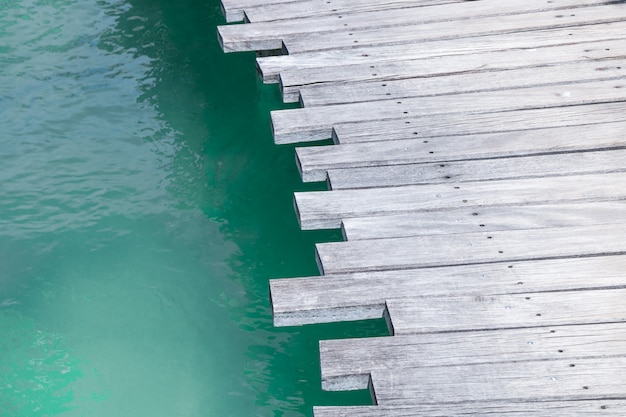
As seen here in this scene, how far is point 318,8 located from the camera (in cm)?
430

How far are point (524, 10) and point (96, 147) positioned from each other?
7.04ft

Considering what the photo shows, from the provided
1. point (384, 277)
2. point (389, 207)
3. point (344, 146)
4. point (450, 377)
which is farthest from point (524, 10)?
point (450, 377)

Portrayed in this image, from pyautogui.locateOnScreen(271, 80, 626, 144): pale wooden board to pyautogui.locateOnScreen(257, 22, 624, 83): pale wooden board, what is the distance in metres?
0.33

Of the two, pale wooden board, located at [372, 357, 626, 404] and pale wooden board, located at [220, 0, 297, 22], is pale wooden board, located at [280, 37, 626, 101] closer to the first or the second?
pale wooden board, located at [220, 0, 297, 22]

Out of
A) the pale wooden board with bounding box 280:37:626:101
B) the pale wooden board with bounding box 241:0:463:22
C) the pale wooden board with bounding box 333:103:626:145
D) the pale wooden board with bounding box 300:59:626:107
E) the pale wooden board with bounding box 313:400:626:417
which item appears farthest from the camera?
the pale wooden board with bounding box 241:0:463:22

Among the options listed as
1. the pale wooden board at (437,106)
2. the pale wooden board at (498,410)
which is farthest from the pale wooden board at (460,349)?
the pale wooden board at (437,106)

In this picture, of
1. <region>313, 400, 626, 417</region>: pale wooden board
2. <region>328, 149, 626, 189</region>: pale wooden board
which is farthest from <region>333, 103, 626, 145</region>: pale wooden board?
<region>313, 400, 626, 417</region>: pale wooden board

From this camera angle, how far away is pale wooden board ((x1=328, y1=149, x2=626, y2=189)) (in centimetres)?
313

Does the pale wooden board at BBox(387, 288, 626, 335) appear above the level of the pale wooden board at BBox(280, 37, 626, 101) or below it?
below

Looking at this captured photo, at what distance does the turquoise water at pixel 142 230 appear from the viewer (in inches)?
136

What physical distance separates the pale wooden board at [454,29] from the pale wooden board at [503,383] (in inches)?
76.5

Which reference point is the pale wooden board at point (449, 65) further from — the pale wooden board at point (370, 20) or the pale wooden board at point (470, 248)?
the pale wooden board at point (470, 248)

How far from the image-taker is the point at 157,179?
14.6ft

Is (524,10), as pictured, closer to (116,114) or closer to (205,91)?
(205,91)
